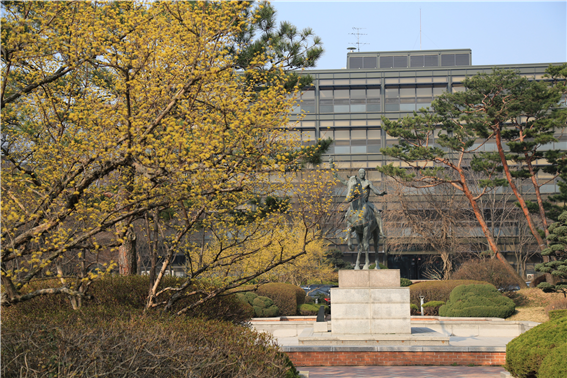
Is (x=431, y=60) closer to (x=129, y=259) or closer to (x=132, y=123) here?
(x=129, y=259)

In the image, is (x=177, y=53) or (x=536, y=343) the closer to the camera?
(x=536, y=343)

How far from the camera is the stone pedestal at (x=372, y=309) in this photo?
15492 mm

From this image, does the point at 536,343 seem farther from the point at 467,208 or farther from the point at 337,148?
the point at 337,148

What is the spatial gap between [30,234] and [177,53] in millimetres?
4047

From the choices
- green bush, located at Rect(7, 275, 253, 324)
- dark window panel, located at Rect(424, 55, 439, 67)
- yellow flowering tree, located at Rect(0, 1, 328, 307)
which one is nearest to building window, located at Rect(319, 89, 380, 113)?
dark window panel, located at Rect(424, 55, 439, 67)

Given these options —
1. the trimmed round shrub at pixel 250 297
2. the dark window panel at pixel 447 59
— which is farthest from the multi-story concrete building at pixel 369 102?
the trimmed round shrub at pixel 250 297

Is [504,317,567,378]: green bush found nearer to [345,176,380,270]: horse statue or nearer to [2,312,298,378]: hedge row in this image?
[2,312,298,378]: hedge row

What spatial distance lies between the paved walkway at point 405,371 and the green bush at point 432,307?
12.4 m

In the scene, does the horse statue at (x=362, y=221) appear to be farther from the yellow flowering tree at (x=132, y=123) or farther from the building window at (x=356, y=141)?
the building window at (x=356, y=141)

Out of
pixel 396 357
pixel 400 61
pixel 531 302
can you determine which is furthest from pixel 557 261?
pixel 400 61

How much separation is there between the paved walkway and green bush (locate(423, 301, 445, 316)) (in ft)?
40.8

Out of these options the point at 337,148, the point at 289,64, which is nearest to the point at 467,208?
the point at 337,148

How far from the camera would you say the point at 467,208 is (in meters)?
43.6

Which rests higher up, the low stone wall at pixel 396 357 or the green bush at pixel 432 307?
the low stone wall at pixel 396 357
